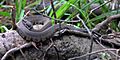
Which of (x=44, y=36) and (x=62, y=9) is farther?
(x=62, y=9)

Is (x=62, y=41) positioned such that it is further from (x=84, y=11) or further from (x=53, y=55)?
(x=84, y=11)

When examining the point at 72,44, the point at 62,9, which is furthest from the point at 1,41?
the point at 62,9

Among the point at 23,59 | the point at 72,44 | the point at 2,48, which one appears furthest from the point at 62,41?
the point at 2,48

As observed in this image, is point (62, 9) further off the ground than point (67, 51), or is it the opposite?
point (62, 9)

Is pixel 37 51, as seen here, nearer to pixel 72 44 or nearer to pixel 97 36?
pixel 72 44

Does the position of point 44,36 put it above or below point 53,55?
above

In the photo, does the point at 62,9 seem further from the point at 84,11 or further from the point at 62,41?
the point at 62,41

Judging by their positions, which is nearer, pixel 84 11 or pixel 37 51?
pixel 37 51
